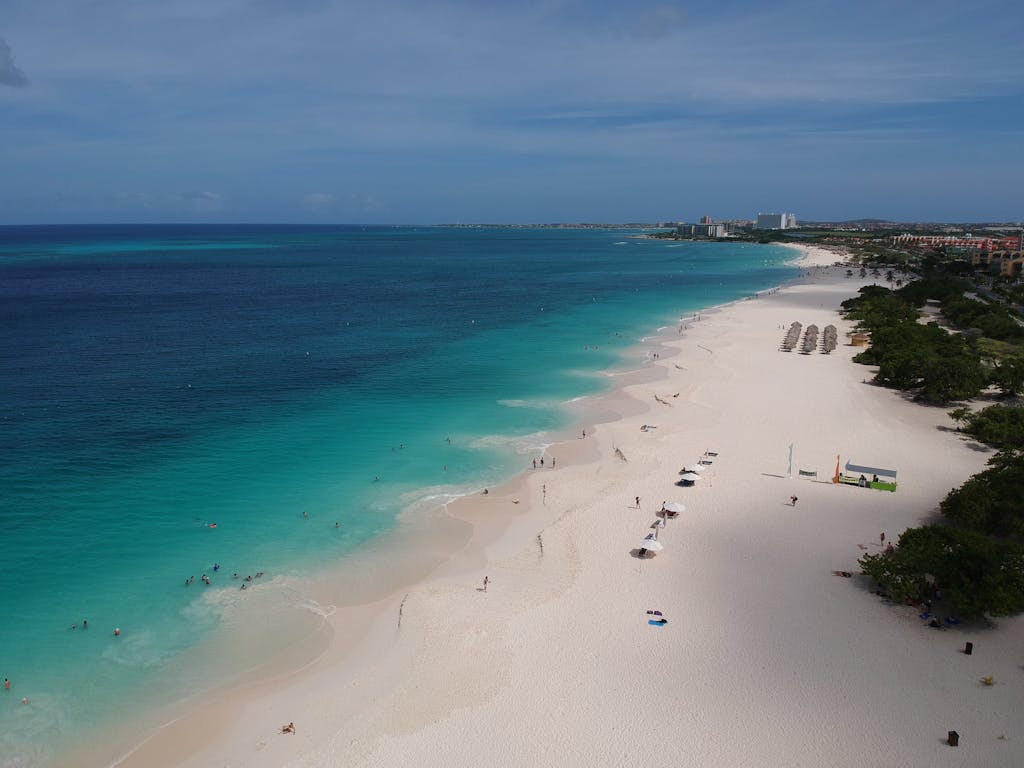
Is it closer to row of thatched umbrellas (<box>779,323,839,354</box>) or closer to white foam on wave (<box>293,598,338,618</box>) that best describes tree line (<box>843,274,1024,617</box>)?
row of thatched umbrellas (<box>779,323,839,354</box>)

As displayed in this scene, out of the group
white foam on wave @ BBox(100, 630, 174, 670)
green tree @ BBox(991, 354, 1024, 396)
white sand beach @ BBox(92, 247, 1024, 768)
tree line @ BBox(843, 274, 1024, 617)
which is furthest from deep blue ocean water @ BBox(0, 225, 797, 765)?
green tree @ BBox(991, 354, 1024, 396)

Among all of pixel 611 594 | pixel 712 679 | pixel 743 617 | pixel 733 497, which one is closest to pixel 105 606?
pixel 611 594

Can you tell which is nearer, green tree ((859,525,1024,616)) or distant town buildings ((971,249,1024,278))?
green tree ((859,525,1024,616))

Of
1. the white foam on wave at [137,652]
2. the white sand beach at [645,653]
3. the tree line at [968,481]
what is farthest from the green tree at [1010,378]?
the white foam on wave at [137,652]

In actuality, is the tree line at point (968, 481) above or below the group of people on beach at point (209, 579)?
above

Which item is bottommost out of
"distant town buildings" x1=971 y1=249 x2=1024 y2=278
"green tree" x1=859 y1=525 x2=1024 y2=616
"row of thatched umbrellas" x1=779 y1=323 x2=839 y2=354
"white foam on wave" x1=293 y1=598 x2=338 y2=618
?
"white foam on wave" x1=293 y1=598 x2=338 y2=618

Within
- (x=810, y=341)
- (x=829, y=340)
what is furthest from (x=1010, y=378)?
(x=829, y=340)

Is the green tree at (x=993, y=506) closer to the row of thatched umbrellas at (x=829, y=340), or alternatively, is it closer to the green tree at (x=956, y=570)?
the green tree at (x=956, y=570)
